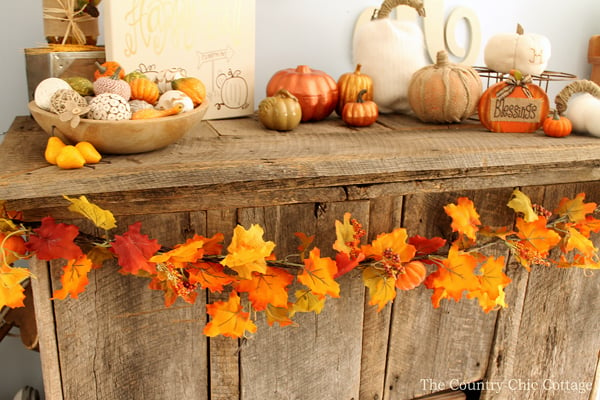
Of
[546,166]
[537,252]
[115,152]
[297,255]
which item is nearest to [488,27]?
[546,166]

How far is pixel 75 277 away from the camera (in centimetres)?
78

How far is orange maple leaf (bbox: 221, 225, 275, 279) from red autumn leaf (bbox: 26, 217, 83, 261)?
0.21 metres

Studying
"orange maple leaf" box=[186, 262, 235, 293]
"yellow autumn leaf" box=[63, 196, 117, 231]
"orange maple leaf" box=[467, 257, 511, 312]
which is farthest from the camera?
"orange maple leaf" box=[467, 257, 511, 312]

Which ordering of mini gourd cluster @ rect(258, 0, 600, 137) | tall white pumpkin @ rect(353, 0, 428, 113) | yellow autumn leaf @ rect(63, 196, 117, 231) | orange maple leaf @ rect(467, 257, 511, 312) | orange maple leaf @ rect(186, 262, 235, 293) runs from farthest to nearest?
tall white pumpkin @ rect(353, 0, 428, 113)
mini gourd cluster @ rect(258, 0, 600, 137)
orange maple leaf @ rect(467, 257, 511, 312)
orange maple leaf @ rect(186, 262, 235, 293)
yellow autumn leaf @ rect(63, 196, 117, 231)

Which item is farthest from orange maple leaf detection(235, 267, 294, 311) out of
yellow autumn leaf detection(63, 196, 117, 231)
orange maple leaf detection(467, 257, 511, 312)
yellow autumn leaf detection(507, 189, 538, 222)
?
yellow autumn leaf detection(507, 189, 538, 222)

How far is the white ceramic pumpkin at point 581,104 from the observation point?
1035 mm

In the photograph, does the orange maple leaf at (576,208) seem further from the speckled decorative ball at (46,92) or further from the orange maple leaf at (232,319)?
the speckled decorative ball at (46,92)

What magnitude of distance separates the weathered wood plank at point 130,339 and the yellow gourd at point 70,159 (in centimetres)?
11

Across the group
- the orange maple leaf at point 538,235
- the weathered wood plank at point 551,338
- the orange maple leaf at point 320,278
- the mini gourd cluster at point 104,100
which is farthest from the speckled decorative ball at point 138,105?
the weathered wood plank at point 551,338

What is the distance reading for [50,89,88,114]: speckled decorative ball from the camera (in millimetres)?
783

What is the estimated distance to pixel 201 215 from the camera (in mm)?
861

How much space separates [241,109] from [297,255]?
368mm

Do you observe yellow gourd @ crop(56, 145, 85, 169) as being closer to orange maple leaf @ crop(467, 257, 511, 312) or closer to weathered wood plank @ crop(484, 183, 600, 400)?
orange maple leaf @ crop(467, 257, 511, 312)

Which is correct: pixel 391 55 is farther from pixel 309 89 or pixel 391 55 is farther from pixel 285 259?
pixel 285 259
